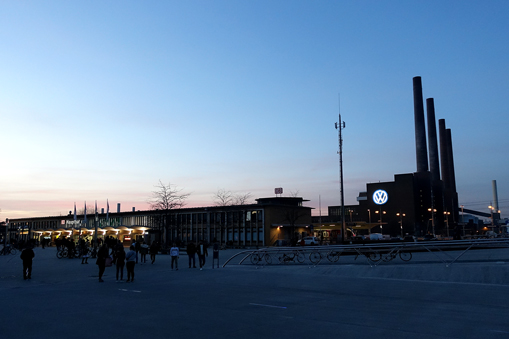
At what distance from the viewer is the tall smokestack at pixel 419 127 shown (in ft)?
379

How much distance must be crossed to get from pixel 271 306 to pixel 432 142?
420 ft

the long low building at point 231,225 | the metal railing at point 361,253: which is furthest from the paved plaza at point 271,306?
the long low building at point 231,225

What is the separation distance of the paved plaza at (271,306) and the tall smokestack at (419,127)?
104 m

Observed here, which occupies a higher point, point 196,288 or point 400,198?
point 400,198

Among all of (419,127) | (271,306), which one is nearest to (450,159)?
(419,127)

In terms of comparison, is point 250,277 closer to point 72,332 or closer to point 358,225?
point 72,332

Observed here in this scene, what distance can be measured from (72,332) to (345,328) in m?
5.72

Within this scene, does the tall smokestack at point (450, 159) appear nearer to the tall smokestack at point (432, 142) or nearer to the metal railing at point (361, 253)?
the tall smokestack at point (432, 142)

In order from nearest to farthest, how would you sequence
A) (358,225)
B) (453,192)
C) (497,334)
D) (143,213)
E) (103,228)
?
(497,334)
(103,228)
(358,225)
(143,213)
(453,192)

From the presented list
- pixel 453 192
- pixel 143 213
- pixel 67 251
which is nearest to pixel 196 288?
pixel 67 251

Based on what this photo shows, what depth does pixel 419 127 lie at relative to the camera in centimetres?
11712

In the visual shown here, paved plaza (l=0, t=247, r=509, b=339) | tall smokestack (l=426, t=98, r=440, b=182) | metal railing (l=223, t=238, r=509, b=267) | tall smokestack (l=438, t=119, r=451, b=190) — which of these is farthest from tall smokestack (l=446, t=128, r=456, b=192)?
paved plaza (l=0, t=247, r=509, b=339)

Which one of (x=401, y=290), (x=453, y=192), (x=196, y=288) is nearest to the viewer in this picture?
(x=401, y=290)

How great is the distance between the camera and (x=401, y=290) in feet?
51.3
